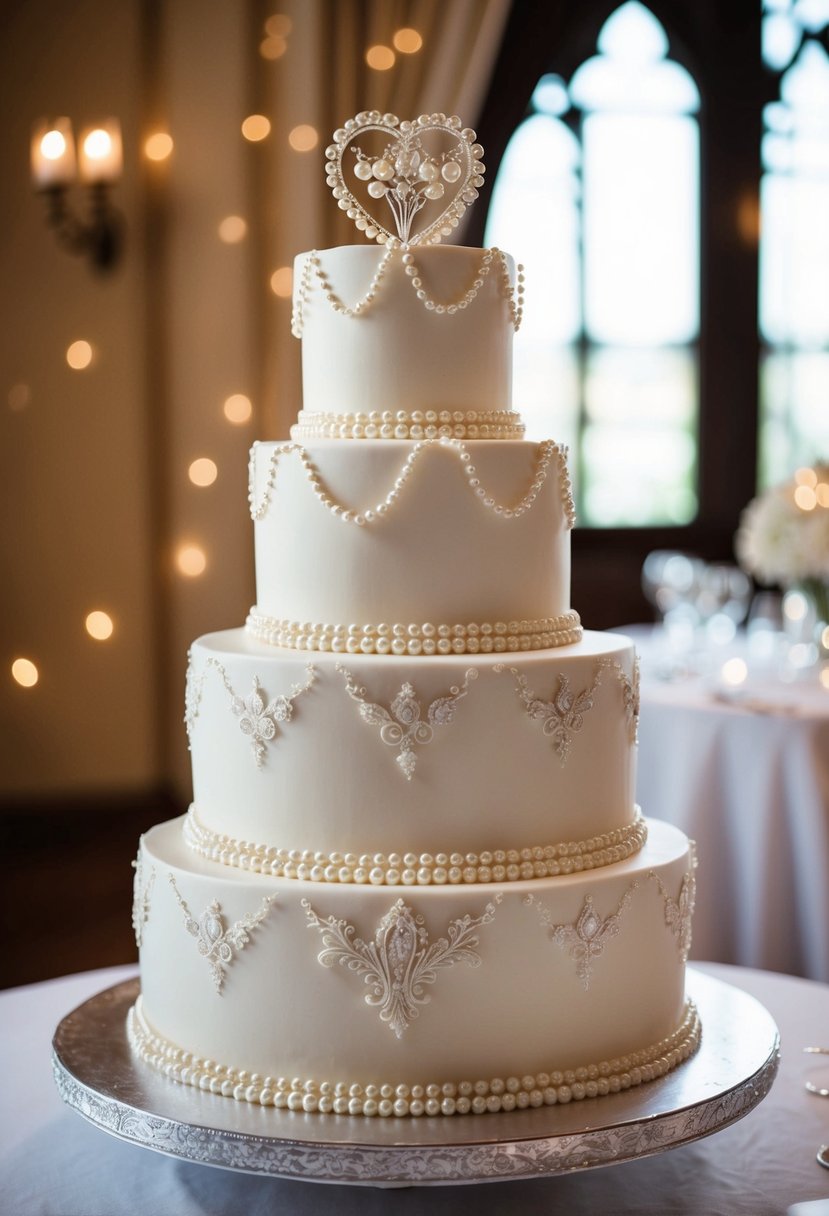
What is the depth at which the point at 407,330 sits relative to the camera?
1.91 metres

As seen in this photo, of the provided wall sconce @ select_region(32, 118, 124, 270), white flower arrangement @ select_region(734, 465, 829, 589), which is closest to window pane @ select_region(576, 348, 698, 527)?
white flower arrangement @ select_region(734, 465, 829, 589)

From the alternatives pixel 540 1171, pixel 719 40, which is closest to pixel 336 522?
pixel 540 1171

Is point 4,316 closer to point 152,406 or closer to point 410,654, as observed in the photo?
point 152,406

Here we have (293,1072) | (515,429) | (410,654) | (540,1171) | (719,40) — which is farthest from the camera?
Result: (719,40)

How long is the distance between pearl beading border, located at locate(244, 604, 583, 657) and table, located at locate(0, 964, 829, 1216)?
688mm

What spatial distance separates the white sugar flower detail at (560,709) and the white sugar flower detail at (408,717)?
0.08 meters

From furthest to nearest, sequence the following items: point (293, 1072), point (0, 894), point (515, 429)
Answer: point (0, 894)
point (515, 429)
point (293, 1072)

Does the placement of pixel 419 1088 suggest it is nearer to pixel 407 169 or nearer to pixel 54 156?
pixel 407 169

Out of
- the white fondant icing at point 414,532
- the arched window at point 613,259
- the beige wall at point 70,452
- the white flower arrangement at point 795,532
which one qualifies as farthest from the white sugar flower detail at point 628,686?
the arched window at point 613,259

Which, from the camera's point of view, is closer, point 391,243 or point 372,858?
point 372,858

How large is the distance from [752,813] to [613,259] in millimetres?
3608

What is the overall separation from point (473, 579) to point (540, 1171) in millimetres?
767

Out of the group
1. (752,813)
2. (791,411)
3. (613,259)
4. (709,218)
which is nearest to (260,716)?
(752,813)

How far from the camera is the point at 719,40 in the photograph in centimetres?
636
